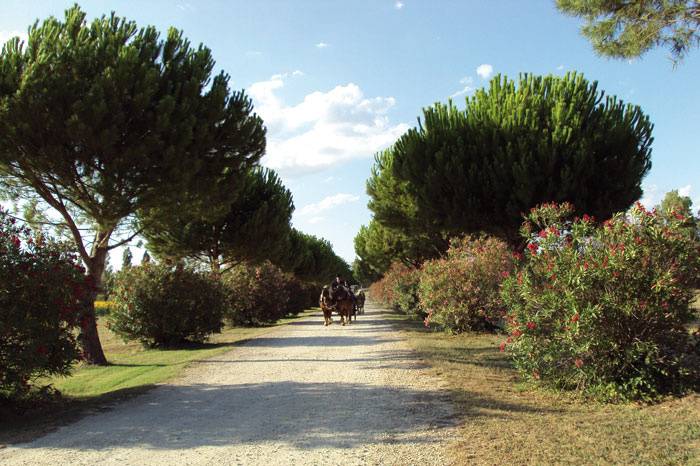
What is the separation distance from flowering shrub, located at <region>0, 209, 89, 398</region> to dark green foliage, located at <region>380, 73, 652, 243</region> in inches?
517

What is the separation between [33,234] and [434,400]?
6463 millimetres

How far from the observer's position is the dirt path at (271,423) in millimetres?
5094

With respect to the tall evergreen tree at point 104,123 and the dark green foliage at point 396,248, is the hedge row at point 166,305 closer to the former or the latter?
the tall evergreen tree at point 104,123

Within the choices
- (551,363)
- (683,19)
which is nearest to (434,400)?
(551,363)

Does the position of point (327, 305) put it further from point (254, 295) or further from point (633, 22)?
point (633, 22)

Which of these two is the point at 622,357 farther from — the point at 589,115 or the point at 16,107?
the point at 589,115

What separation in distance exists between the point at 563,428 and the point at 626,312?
191 centimetres

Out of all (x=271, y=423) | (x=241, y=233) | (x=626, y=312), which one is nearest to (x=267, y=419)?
(x=271, y=423)

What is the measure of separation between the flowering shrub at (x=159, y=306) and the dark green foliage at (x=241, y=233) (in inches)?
388

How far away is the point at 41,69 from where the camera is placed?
10.9 metres

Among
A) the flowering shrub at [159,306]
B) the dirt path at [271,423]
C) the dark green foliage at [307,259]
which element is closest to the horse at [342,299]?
the flowering shrub at [159,306]

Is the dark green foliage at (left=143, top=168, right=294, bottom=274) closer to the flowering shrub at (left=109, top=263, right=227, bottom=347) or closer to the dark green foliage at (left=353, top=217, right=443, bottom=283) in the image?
the dark green foliage at (left=353, top=217, right=443, bottom=283)

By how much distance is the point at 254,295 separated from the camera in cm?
2808

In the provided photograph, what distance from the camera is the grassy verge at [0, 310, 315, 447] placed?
6.70m
